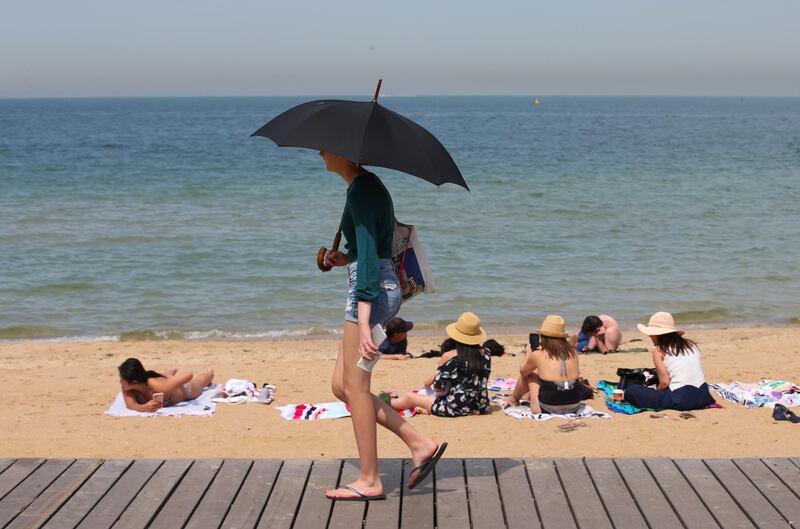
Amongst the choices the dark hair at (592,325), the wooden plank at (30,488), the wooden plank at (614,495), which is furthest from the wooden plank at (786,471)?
the dark hair at (592,325)

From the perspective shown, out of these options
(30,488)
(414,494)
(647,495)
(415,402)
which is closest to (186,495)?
(30,488)

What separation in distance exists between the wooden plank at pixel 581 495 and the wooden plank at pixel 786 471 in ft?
3.11

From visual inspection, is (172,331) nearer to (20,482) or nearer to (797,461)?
(20,482)

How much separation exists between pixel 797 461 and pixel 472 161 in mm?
38016

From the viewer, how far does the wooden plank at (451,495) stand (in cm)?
429

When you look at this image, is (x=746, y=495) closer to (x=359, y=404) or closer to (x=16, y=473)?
(x=359, y=404)

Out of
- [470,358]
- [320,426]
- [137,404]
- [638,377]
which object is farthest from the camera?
[638,377]

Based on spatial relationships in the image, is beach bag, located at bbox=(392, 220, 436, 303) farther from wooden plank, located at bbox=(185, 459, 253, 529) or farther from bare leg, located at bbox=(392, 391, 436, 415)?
bare leg, located at bbox=(392, 391, 436, 415)

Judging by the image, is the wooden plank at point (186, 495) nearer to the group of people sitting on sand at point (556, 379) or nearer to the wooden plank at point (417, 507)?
the wooden plank at point (417, 507)

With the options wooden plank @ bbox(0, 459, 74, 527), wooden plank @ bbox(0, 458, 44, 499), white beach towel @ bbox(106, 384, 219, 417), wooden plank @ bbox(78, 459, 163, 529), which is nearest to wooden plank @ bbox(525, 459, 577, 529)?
wooden plank @ bbox(78, 459, 163, 529)

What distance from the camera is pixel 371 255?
4289mm

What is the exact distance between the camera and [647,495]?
14.9ft

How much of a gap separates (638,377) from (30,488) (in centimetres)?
541

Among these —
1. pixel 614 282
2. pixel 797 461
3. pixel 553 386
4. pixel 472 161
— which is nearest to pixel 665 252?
pixel 614 282
